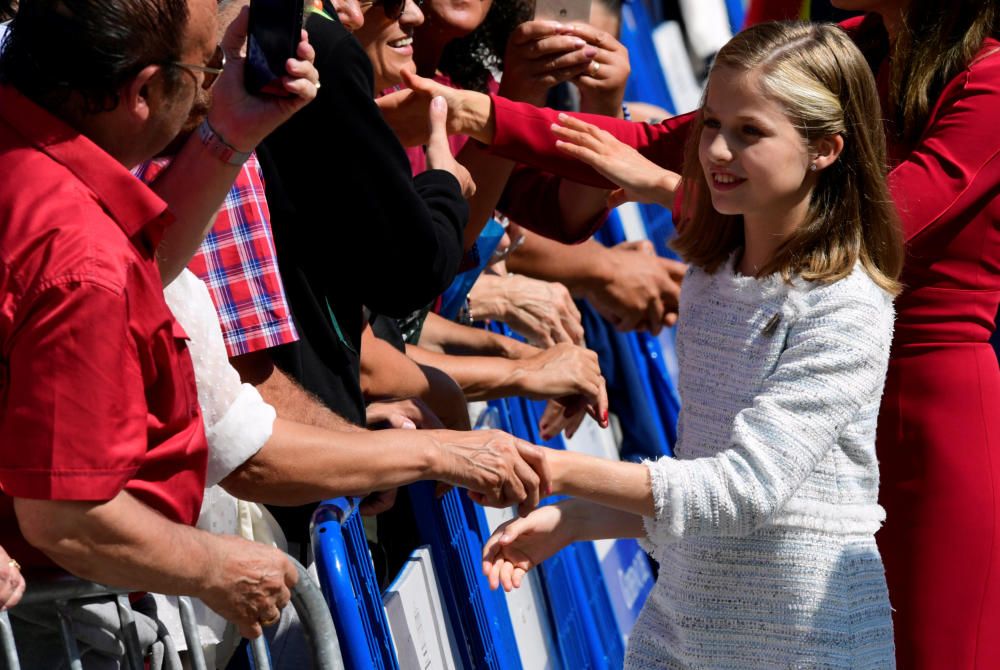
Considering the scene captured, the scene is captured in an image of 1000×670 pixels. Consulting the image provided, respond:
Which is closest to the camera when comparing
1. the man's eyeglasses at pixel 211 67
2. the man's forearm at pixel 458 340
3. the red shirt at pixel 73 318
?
the red shirt at pixel 73 318

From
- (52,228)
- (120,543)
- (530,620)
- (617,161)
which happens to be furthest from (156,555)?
(530,620)

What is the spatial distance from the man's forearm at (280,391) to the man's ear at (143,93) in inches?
26.5

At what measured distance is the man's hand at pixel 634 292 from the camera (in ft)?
16.1

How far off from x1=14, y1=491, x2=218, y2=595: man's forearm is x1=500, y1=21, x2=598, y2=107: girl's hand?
1729mm

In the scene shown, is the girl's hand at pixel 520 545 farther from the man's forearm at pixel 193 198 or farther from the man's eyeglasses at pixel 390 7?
the man's eyeglasses at pixel 390 7

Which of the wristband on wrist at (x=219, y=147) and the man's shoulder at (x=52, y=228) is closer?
the man's shoulder at (x=52, y=228)

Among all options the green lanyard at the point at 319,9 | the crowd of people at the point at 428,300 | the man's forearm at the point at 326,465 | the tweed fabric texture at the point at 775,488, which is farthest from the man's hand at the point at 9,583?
the green lanyard at the point at 319,9

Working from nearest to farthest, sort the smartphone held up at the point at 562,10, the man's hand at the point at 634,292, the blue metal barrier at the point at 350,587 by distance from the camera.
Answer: the blue metal barrier at the point at 350,587
the smartphone held up at the point at 562,10
the man's hand at the point at 634,292

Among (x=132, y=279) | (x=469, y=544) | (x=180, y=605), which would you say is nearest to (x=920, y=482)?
(x=469, y=544)

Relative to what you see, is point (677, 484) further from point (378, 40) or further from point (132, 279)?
point (378, 40)

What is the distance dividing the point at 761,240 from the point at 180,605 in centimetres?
Answer: 116

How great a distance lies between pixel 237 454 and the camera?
2424mm

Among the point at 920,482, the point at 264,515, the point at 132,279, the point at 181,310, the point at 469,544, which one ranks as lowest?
the point at 469,544

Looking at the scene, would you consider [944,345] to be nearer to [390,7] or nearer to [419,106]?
[419,106]
